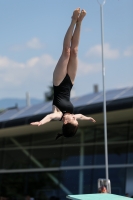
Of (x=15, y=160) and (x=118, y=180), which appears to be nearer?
(x=118, y=180)

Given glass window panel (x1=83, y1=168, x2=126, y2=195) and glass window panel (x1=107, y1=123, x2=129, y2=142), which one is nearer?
glass window panel (x1=83, y1=168, x2=126, y2=195)

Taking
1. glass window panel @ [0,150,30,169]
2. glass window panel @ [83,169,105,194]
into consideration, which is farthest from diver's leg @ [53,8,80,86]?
glass window panel @ [0,150,30,169]

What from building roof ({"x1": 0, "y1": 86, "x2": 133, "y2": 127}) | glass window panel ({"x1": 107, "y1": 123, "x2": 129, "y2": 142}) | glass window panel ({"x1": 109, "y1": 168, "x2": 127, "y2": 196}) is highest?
building roof ({"x1": 0, "y1": 86, "x2": 133, "y2": 127})

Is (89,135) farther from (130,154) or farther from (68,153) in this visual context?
(130,154)

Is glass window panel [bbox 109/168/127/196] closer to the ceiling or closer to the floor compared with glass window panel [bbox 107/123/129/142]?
closer to the floor

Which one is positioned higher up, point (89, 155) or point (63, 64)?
point (89, 155)

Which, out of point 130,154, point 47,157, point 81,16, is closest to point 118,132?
point 130,154

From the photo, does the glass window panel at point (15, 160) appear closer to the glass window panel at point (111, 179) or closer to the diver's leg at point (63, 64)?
the glass window panel at point (111, 179)

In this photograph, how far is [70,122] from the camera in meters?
10.9

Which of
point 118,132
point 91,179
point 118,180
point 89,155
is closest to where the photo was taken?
point 118,180

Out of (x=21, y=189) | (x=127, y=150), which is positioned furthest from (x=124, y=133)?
(x=21, y=189)

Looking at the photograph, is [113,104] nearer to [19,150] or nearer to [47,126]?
[47,126]

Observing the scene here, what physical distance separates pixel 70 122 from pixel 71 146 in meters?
16.1

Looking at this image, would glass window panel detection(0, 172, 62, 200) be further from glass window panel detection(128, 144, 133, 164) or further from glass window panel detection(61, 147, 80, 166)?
glass window panel detection(128, 144, 133, 164)
